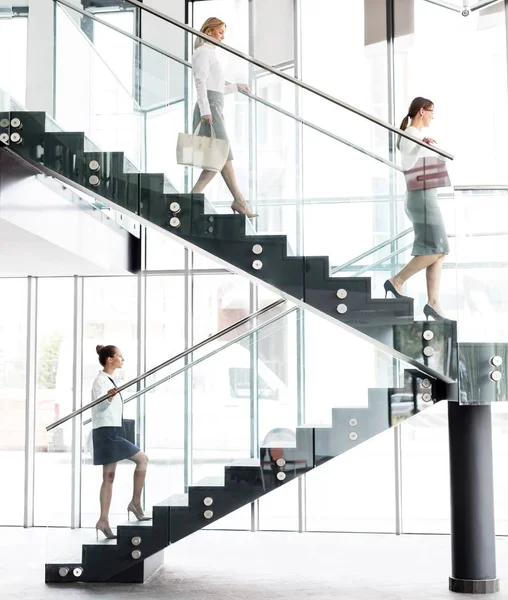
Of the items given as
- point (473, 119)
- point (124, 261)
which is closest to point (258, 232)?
point (124, 261)

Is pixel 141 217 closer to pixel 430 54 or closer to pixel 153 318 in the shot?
pixel 153 318

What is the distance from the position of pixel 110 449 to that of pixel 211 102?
119 inches

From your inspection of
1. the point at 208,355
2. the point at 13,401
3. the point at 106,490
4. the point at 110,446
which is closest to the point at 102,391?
the point at 110,446

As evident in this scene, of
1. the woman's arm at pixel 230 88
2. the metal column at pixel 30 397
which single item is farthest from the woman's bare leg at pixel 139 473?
the metal column at pixel 30 397

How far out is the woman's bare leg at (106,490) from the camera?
7438 mm

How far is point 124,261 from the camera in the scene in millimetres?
10523

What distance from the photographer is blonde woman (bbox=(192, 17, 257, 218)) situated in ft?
21.4

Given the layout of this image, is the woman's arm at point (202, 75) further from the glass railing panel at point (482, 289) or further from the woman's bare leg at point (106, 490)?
the woman's bare leg at point (106, 490)

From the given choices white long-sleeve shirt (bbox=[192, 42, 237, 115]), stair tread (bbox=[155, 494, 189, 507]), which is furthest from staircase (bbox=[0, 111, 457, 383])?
stair tread (bbox=[155, 494, 189, 507])

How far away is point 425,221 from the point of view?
6.57 m

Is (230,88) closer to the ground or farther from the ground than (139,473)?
farther from the ground

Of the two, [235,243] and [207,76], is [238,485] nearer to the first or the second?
[235,243]

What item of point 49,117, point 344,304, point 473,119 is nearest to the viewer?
point 344,304

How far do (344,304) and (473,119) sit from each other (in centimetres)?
497
